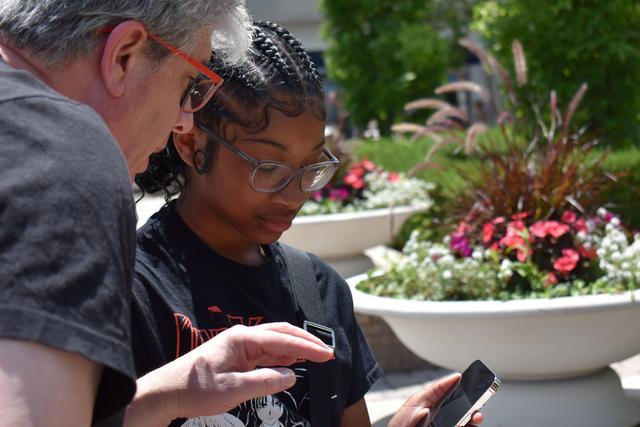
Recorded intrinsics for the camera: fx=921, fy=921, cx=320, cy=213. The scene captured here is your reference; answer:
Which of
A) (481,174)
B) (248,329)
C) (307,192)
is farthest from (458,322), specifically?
(248,329)

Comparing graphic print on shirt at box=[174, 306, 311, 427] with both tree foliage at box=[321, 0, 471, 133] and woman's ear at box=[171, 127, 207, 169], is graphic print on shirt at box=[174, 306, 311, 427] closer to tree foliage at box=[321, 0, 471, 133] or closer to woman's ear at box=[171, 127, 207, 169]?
woman's ear at box=[171, 127, 207, 169]

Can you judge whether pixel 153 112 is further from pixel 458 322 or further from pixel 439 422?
pixel 458 322

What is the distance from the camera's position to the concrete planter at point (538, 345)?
3.63m

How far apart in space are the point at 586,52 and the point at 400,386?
3557 mm

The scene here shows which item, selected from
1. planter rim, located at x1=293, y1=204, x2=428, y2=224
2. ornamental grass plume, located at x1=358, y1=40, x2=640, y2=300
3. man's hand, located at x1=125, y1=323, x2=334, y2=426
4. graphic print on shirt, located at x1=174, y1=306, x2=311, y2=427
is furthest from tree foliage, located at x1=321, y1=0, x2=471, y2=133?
man's hand, located at x1=125, y1=323, x2=334, y2=426

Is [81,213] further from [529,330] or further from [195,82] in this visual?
[529,330]

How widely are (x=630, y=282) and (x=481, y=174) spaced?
1126mm

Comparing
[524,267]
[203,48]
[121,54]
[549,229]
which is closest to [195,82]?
[203,48]

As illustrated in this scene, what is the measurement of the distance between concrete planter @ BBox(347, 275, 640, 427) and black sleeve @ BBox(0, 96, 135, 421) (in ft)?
9.38

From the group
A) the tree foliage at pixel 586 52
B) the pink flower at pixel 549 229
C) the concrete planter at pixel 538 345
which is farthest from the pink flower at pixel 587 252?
the tree foliage at pixel 586 52

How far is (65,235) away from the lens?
84cm

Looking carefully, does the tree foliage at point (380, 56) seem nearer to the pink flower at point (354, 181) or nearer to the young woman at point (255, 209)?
the pink flower at point (354, 181)

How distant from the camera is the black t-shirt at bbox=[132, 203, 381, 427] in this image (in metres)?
1.66

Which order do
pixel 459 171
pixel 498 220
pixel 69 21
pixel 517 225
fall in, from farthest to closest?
pixel 459 171 → pixel 498 220 → pixel 517 225 → pixel 69 21
